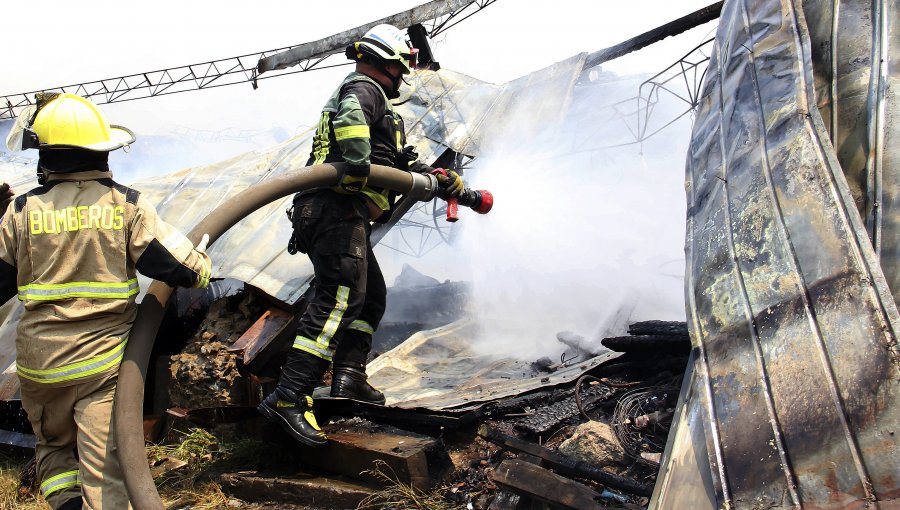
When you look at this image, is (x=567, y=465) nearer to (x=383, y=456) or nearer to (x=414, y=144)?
(x=383, y=456)

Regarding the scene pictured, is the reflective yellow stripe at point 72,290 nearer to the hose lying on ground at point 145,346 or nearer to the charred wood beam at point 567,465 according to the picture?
the hose lying on ground at point 145,346

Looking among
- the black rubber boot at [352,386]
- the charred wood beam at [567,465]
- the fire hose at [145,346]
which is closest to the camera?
the fire hose at [145,346]

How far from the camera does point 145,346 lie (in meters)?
2.87

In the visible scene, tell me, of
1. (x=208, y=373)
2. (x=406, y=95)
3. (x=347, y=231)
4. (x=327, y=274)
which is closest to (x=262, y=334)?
(x=208, y=373)

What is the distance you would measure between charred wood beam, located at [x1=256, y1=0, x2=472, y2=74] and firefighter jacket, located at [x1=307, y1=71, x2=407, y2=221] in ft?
22.3

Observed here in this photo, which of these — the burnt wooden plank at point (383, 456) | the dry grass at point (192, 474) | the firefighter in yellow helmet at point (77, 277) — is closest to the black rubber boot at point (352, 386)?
the burnt wooden plank at point (383, 456)

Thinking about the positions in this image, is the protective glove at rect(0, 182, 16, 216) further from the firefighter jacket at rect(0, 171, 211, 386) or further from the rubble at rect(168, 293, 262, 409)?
the rubble at rect(168, 293, 262, 409)

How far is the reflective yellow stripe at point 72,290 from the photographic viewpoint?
2689 millimetres

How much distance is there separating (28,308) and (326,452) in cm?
160

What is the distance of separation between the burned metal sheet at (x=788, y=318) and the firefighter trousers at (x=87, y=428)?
213 cm

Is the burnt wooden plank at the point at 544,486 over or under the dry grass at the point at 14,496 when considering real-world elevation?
over

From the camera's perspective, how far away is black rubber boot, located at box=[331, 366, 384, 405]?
159 inches

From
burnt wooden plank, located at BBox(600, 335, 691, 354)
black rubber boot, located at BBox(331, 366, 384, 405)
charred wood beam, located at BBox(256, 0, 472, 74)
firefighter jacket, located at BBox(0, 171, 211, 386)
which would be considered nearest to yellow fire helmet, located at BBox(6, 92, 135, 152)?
firefighter jacket, located at BBox(0, 171, 211, 386)

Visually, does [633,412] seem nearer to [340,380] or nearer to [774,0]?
[340,380]
